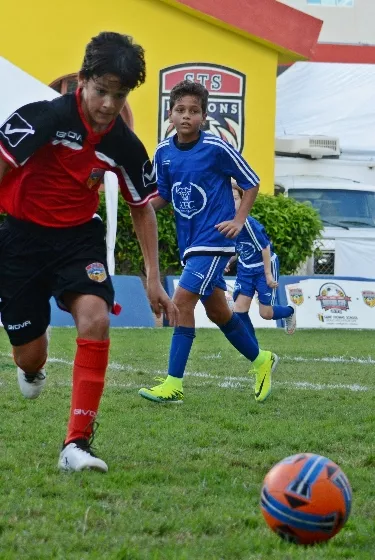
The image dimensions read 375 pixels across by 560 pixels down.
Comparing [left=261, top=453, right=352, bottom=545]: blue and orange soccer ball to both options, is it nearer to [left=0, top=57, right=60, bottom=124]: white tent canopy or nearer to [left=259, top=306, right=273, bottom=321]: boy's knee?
[left=259, top=306, right=273, bottom=321]: boy's knee

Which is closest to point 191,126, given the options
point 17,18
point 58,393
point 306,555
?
point 58,393

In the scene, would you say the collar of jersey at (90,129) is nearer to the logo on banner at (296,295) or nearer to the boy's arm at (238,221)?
the boy's arm at (238,221)

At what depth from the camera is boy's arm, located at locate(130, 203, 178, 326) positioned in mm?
5121

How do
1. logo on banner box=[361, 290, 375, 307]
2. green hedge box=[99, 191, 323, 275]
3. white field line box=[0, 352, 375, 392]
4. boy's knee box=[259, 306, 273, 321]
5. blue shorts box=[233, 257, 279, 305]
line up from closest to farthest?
white field line box=[0, 352, 375, 392] → blue shorts box=[233, 257, 279, 305] → boy's knee box=[259, 306, 273, 321] → logo on banner box=[361, 290, 375, 307] → green hedge box=[99, 191, 323, 275]

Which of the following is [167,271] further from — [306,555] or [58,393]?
[306,555]

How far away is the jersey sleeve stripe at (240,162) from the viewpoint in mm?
7489

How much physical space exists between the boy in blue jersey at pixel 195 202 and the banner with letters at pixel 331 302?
917cm

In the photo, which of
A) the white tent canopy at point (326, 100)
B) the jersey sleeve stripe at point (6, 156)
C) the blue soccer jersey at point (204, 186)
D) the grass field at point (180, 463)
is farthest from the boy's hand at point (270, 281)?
the white tent canopy at point (326, 100)

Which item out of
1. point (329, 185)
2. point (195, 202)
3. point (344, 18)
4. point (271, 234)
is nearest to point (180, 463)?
point (195, 202)

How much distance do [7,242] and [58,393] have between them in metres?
2.65

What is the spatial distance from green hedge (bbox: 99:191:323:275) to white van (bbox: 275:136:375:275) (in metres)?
0.99

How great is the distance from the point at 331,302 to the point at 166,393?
9.94m

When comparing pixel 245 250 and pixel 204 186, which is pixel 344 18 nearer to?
pixel 245 250

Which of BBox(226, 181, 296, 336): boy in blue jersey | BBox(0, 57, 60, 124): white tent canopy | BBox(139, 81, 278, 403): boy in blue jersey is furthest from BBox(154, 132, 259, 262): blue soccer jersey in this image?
BBox(0, 57, 60, 124): white tent canopy
